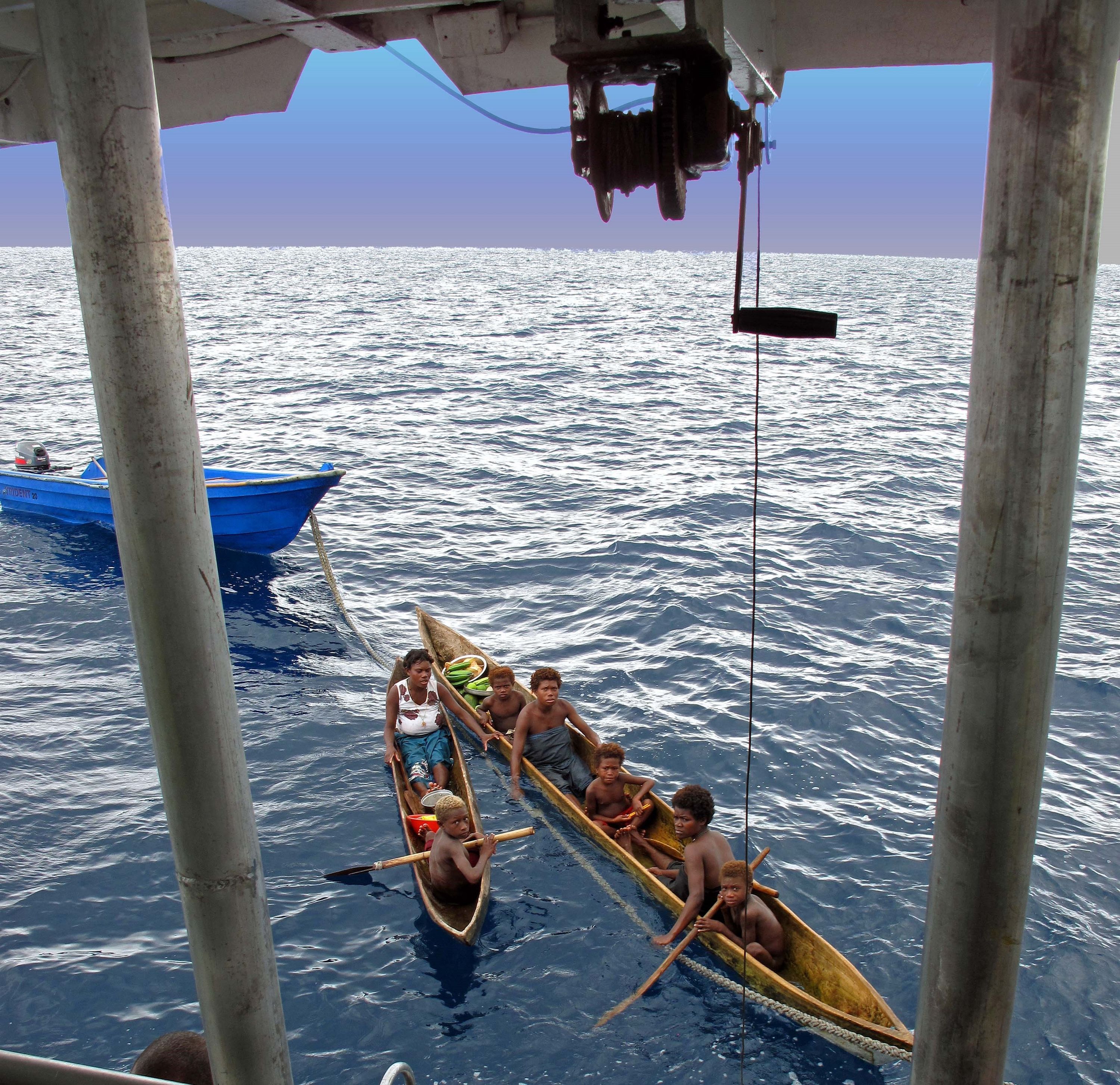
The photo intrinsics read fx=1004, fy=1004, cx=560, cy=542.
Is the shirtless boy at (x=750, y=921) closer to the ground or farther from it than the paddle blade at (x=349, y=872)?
farther from it

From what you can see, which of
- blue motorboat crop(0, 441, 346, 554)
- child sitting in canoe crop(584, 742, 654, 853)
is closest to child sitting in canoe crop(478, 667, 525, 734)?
child sitting in canoe crop(584, 742, 654, 853)


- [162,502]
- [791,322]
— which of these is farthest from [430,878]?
[791,322]

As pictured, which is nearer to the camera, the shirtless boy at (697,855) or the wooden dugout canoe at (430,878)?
the shirtless boy at (697,855)

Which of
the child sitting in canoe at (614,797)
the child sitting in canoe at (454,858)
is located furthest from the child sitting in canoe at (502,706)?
the child sitting in canoe at (454,858)

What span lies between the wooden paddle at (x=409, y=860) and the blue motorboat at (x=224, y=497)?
7208 millimetres

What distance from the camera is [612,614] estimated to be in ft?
47.7

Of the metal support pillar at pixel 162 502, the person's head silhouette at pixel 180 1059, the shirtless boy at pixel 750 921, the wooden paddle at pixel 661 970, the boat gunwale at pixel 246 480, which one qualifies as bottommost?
the wooden paddle at pixel 661 970

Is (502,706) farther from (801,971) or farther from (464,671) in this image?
(801,971)

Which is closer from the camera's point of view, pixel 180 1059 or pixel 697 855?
pixel 180 1059

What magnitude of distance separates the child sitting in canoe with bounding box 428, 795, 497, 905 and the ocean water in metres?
0.35

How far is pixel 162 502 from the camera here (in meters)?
3.97

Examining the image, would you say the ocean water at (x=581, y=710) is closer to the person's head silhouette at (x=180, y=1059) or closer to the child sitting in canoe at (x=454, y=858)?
the child sitting in canoe at (x=454, y=858)

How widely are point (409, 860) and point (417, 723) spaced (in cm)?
191

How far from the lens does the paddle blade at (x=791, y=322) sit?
4.09m
